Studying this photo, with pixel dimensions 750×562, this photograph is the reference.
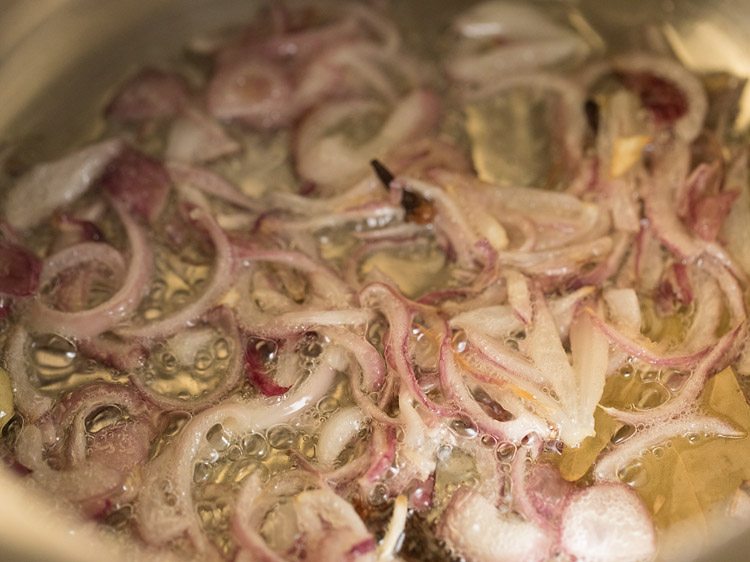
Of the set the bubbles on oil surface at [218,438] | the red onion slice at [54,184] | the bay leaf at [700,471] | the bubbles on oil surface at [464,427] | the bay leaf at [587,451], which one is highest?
the red onion slice at [54,184]

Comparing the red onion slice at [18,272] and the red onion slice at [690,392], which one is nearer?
the red onion slice at [690,392]

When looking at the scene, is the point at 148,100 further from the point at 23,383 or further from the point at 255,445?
the point at 255,445

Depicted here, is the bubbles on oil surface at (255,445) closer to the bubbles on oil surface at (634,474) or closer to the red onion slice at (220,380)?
the red onion slice at (220,380)

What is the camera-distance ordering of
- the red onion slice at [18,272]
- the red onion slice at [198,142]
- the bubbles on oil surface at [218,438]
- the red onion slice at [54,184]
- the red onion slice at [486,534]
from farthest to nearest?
the red onion slice at [198,142], the red onion slice at [54,184], the red onion slice at [18,272], the bubbles on oil surface at [218,438], the red onion slice at [486,534]

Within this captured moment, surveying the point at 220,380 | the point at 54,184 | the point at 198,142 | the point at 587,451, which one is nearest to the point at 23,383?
the point at 220,380

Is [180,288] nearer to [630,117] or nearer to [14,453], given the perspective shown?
[14,453]

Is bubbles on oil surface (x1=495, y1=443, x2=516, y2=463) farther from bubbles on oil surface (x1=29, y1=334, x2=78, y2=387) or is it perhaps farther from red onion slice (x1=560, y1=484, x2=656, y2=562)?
bubbles on oil surface (x1=29, y1=334, x2=78, y2=387)

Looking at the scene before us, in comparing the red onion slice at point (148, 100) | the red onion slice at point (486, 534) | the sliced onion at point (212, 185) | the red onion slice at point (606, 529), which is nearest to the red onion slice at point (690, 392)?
the red onion slice at point (606, 529)

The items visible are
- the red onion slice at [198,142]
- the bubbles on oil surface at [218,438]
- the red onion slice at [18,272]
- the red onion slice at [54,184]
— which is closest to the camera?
the bubbles on oil surface at [218,438]
